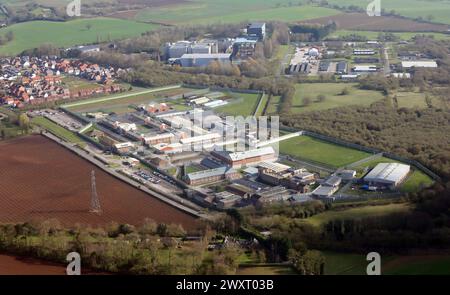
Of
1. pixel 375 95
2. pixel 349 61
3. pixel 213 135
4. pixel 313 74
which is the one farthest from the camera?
pixel 349 61

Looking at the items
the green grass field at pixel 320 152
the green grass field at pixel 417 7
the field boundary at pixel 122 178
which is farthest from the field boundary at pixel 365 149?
the green grass field at pixel 417 7

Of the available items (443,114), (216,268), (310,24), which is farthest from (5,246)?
(310,24)

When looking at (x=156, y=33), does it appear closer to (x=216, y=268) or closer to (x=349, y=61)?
(x=349, y=61)

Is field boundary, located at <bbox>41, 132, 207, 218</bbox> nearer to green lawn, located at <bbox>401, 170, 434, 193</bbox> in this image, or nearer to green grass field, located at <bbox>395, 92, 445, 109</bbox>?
green lawn, located at <bbox>401, 170, 434, 193</bbox>

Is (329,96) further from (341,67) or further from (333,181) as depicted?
(333,181)

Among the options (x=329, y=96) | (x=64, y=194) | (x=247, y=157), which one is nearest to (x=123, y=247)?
(x=64, y=194)

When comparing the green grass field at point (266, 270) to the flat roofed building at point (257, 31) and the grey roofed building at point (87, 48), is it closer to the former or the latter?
the grey roofed building at point (87, 48)
